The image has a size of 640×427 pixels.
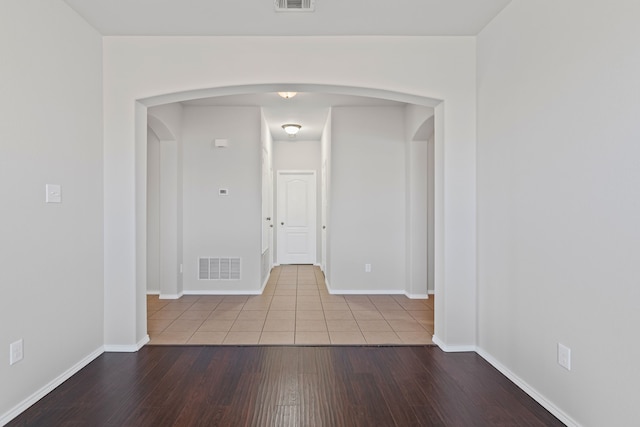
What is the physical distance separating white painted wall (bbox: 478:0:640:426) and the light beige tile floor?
109 cm

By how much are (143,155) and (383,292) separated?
362 centimetres

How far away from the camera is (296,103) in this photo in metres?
5.23

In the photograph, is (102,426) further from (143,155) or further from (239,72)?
(239,72)

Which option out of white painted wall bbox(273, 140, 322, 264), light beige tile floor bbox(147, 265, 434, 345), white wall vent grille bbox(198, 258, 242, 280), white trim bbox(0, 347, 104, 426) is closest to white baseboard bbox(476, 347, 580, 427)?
light beige tile floor bbox(147, 265, 434, 345)

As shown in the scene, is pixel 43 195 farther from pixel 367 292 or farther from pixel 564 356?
pixel 367 292

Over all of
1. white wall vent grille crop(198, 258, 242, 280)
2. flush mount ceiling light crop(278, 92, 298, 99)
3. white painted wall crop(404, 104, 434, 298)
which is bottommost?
white wall vent grille crop(198, 258, 242, 280)

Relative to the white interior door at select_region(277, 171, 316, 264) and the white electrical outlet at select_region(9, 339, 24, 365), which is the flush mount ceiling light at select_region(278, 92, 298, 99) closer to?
the white interior door at select_region(277, 171, 316, 264)

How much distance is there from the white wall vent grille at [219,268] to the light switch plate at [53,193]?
2840 millimetres

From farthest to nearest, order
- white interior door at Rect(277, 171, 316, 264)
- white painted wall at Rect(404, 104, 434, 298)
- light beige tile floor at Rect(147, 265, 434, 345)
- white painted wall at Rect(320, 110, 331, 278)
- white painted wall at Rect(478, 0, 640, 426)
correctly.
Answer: white interior door at Rect(277, 171, 316, 264) < white painted wall at Rect(320, 110, 331, 278) < white painted wall at Rect(404, 104, 434, 298) < light beige tile floor at Rect(147, 265, 434, 345) < white painted wall at Rect(478, 0, 640, 426)

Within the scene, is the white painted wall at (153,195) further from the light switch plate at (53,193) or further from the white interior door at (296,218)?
the white interior door at (296,218)

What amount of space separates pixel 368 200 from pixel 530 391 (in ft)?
10.8

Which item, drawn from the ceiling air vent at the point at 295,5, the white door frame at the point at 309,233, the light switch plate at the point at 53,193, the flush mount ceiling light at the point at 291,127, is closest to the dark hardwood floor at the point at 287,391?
the light switch plate at the point at 53,193

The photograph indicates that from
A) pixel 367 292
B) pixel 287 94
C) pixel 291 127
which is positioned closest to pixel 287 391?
pixel 367 292

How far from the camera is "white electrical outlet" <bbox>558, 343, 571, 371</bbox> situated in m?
2.10
